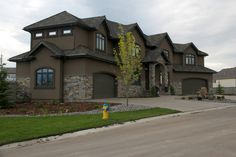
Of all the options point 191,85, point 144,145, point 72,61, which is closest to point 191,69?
point 191,85

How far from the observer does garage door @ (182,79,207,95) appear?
33625 mm

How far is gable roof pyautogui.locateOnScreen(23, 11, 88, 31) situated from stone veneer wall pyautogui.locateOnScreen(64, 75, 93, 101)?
4.95 metres

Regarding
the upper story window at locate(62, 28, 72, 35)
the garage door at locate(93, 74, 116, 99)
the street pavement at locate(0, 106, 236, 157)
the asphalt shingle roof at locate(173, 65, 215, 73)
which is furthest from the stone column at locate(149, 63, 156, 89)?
the street pavement at locate(0, 106, 236, 157)

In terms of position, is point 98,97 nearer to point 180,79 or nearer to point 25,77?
point 25,77

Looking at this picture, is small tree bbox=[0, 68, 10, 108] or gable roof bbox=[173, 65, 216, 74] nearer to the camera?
small tree bbox=[0, 68, 10, 108]

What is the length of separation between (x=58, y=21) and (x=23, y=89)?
7292 mm

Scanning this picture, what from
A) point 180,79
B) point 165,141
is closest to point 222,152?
point 165,141

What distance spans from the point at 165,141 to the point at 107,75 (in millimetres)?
16739

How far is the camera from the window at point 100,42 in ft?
77.2

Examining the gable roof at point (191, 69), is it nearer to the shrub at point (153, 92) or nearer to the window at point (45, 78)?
the shrub at point (153, 92)

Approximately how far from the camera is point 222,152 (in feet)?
19.6

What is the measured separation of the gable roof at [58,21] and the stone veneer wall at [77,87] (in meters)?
4.95

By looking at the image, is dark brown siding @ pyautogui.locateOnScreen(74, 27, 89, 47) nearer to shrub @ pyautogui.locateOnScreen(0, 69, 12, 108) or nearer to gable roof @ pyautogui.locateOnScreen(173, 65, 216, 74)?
shrub @ pyautogui.locateOnScreen(0, 69, 12, 108)

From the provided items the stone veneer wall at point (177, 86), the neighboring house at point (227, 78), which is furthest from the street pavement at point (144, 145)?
the neighboring house at point (227, 78)
